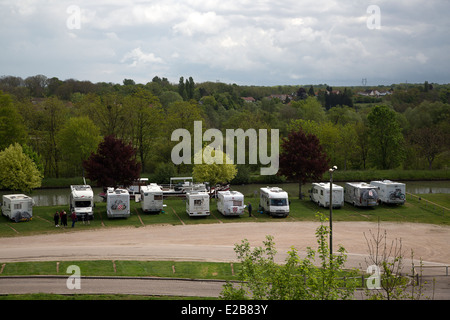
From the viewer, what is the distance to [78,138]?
2411 inches

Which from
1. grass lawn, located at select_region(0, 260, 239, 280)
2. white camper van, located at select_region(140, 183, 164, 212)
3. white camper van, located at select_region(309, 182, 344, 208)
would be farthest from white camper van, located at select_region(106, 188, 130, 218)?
white camper van, located at select_region(309, 182, 344, 208)

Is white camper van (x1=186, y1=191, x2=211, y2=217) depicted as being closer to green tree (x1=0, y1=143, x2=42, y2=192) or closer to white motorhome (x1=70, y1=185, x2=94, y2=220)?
white motorhome (x1=70, y1=185, x2=94, y2=220)

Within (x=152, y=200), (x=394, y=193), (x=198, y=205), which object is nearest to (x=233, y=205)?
(x=198, y=205)

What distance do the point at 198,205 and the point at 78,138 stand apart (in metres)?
29.1

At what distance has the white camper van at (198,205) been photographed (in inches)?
1485

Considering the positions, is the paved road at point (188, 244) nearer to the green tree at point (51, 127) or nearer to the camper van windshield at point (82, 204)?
the camper van windshield at point (82, 204)

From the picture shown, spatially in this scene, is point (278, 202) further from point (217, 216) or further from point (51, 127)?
point (51, 127)

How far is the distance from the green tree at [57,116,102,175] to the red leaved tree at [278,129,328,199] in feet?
89.3

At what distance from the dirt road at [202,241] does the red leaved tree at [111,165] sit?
8048 mm

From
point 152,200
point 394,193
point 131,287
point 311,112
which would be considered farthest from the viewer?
point 311,112

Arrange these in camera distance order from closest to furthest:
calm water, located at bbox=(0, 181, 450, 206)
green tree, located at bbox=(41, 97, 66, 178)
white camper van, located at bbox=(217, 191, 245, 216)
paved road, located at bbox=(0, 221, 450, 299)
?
paved road, located at bbox=(0, 221, 450, 299), white camper van, located at bbox=(217, 191, 245, 216), calm water, located at bbox=(0, 181, 450, 206), green tree, located at bbox=(41, 97, 66, 178)

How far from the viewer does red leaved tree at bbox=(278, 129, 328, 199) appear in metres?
45.2
